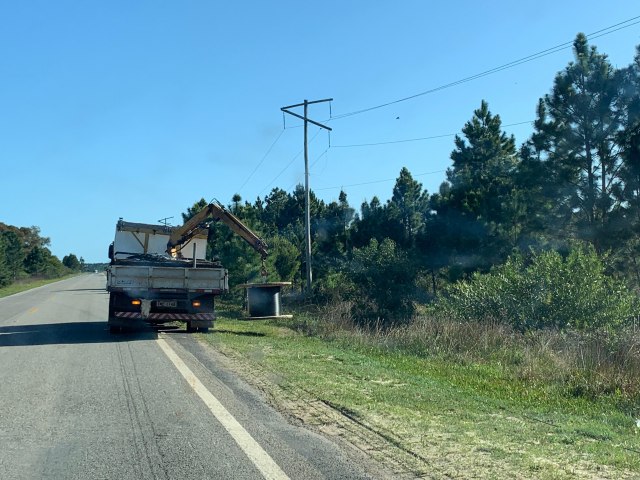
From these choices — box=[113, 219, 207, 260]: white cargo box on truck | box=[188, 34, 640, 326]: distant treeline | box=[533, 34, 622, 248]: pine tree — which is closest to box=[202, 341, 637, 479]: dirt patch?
box=[113, 219, 207, 260]: white cargo box on truck

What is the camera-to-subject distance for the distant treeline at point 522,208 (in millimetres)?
27016

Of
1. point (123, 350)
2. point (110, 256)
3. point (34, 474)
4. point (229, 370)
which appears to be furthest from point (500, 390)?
point (110, 256)

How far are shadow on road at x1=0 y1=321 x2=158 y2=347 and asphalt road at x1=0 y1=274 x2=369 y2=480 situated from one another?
92.3 inches

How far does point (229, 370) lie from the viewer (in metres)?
11.0

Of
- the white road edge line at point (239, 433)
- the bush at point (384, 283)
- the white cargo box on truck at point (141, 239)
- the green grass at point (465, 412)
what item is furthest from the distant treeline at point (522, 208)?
the white road edge line at point (239, 433)

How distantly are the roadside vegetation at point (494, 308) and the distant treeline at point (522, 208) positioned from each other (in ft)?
0.25

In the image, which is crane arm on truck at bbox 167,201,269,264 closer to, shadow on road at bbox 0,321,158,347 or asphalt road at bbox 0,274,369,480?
shadow on road at bbox 0,321,158,347

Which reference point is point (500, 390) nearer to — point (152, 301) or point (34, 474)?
point (34, 474)

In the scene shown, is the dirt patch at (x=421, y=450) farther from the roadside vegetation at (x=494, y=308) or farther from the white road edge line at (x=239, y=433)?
the white road edge line at (x=239, y=433)

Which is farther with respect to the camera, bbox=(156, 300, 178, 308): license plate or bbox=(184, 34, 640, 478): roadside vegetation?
bbox=(156, 300, 178, 308): license plate

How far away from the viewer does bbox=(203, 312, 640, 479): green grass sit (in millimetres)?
5746

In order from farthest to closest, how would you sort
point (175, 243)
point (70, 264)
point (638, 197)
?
point (70, 264)
point (638, 197)
point (175, 243)

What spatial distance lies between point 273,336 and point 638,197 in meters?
17.9

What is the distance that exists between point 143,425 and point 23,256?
94314 millimetres
